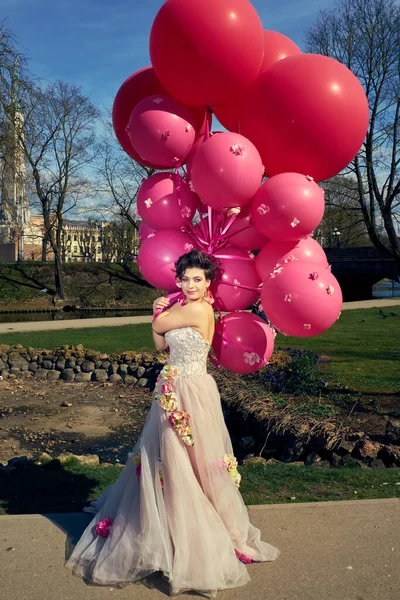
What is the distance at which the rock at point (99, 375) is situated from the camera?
38.0 ft

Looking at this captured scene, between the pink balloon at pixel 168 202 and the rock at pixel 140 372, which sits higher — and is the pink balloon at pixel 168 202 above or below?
above

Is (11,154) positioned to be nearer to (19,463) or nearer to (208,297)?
(19,463)

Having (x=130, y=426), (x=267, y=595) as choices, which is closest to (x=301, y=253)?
(x=267, y=595)

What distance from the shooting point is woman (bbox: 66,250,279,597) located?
349 cm

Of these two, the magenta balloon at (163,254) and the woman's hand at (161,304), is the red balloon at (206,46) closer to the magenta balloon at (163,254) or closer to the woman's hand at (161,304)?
the magenta balloon at (163,254)

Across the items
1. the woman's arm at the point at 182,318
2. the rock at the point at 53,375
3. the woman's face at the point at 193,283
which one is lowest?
the rock at the point at 53,375

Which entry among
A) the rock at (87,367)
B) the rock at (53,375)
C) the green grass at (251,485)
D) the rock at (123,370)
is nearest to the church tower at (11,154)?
the rock at (53,375)

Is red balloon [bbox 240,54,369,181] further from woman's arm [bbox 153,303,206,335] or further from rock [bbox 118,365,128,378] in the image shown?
rock [bbox 118,365,128,378]

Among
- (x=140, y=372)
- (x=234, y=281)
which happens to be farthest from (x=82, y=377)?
(x=234, y=281)

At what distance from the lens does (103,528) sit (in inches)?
151

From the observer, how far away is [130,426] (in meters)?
8.83

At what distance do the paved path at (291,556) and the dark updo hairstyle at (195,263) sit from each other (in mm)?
2005

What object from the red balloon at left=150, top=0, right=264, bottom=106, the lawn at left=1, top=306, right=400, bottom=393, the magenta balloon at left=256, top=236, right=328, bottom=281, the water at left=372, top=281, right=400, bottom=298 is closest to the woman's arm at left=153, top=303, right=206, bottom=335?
the magenta balloon at left=256, top=236, right=328, bottom=281

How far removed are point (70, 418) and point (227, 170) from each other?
649cm
